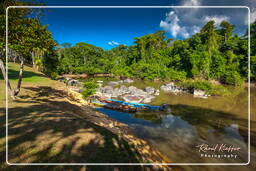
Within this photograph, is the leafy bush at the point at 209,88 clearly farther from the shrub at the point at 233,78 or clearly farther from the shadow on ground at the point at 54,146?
the shadow on ground at the point at 54,146

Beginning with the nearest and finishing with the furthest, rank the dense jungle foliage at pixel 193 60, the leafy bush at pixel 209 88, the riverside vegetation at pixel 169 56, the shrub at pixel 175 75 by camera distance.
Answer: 1. the riverside vegetation at pixel 169 56
2. the leafy bush at pixel 209 88
3. the dense jungle foliage at pixel 193 60
4. the shrub at pixel 175 75

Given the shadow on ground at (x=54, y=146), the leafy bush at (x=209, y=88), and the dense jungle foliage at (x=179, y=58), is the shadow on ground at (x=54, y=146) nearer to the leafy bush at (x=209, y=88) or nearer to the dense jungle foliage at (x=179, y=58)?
the dense jungle foliage at (x=179, y=58)

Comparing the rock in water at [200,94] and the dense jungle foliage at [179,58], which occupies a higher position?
the dense jungle foliage at [179,58]

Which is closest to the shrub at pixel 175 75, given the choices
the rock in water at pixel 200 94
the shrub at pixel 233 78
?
the rock in water at pixel 200 94

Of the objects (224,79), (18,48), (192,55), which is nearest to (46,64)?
(18,48)

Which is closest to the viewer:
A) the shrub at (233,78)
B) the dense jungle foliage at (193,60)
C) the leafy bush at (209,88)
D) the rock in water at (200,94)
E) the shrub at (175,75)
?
the rock in water at (200,94)

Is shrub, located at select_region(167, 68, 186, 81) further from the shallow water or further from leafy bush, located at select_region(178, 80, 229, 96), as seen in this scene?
the shallow water

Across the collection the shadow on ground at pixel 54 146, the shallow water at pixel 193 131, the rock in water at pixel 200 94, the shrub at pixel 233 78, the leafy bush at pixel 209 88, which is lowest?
the shallow water at pixel 193 131

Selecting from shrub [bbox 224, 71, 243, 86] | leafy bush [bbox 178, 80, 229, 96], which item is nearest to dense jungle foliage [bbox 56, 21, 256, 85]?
shrub [bbox 224, 71, 243, 86]

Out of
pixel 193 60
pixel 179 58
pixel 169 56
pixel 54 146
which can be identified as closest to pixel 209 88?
pixel 193 60

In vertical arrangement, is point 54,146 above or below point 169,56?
below

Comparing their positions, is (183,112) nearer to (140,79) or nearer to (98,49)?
(140,79)

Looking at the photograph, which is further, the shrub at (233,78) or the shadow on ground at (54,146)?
the shrub at (233,78)

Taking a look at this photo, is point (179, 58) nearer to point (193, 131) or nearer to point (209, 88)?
point (209, 88)
